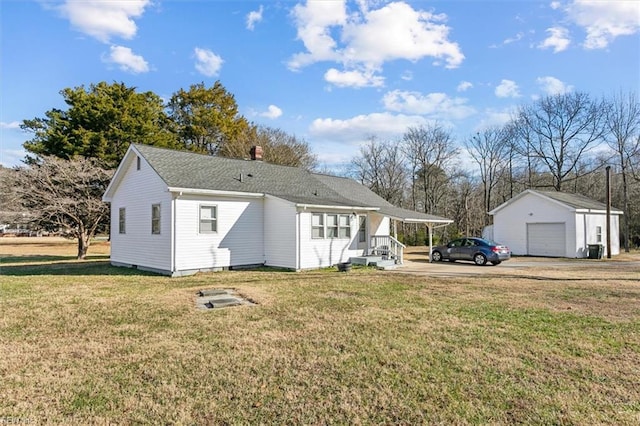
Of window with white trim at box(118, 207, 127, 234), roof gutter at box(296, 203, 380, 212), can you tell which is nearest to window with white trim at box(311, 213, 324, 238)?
roof gutter at box(296, 203, 380, 212)

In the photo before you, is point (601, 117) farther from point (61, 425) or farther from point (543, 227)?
point (61, 425)

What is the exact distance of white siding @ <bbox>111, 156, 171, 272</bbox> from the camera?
1384 centimetres

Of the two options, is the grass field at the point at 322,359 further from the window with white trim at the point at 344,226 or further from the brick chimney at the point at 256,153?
the brick chimney at the point at 256,153

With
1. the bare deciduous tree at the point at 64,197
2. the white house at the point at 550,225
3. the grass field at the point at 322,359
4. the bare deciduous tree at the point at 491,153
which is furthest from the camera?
the bare deciduous tree at the point at 491,153

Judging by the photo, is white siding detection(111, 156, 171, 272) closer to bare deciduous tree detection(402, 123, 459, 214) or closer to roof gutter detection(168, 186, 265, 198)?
roof gutter detection(168, 186, 265, 198)

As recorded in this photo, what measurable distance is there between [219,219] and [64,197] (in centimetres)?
1406

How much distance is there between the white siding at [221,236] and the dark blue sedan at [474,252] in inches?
409

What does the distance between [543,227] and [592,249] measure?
2.86 meters

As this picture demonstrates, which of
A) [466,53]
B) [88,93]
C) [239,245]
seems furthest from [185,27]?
[88,93]

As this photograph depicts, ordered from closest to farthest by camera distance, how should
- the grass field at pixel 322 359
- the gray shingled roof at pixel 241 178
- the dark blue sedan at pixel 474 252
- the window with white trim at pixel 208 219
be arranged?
the grass field at pixel 322 359 → the window with white trim at pixel 208 219 → the gray shingled roof at pixel 241 178 → the dark blue sedan at pixel 474 252

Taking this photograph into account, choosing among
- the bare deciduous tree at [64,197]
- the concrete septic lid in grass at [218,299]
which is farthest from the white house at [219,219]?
the bare deciduous tree at [64,197]

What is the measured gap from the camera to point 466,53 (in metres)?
15.0

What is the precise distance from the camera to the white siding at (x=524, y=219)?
23016mm

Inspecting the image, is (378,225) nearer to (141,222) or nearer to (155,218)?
→ (155,218)
